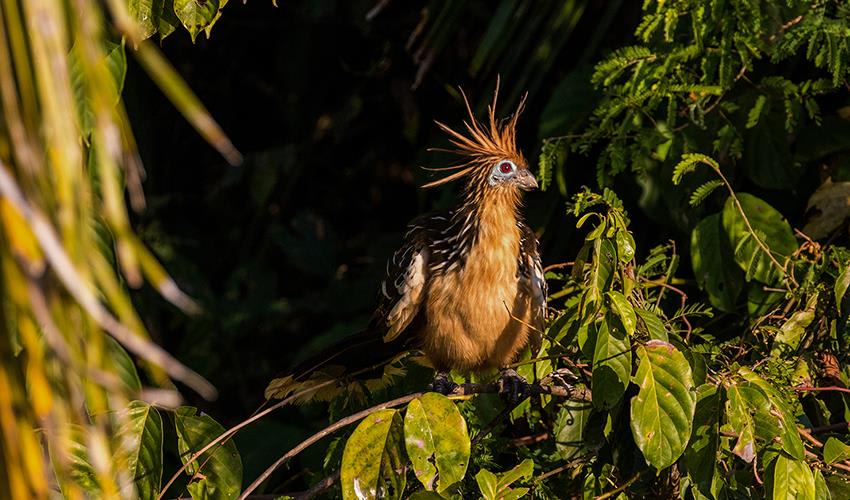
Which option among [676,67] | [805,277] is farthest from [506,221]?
[805,277]

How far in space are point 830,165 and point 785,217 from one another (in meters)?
0.21

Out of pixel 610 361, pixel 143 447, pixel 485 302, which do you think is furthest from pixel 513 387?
pixel 143 447

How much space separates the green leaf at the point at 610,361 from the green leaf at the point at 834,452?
429mm

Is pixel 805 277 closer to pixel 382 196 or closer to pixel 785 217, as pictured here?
pixel 785 217

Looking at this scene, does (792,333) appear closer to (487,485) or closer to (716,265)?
(716,265)

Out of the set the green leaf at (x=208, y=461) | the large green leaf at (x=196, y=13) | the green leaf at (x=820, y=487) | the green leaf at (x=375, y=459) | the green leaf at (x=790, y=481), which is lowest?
the green leaf at (x=820, y=487)

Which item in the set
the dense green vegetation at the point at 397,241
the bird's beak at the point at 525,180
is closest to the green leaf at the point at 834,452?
the dense green vegetation at the point at 397,241

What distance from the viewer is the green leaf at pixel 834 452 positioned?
2018 millimetres

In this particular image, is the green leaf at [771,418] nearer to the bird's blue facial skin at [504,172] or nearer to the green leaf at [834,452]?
the green leaf at [834,452]

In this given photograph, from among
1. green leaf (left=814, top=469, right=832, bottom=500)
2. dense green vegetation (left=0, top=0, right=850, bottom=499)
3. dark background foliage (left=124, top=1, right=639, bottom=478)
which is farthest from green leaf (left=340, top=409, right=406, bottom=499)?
dark background foliage (left=124, top=1, right=639, bottom=478)

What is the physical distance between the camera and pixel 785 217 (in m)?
3.31

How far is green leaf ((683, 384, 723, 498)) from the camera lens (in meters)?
2.00

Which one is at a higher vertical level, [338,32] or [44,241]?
[44,241]

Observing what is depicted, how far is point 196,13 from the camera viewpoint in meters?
2.22
